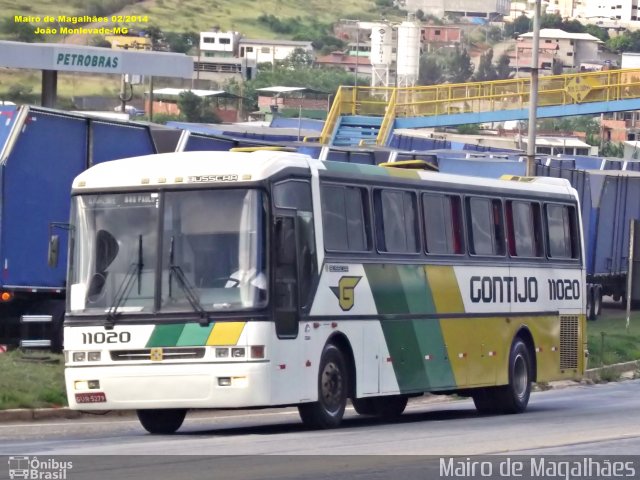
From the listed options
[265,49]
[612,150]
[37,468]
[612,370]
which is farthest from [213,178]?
[265,49]

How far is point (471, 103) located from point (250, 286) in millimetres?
46101

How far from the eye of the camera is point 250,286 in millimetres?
15773

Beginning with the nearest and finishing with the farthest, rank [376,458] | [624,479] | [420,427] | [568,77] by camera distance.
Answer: [624,479]
[376,458]
[420,427]
[568,77]

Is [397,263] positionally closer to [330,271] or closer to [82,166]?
[330,271]

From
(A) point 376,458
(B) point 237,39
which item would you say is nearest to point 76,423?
(A) point 376,458

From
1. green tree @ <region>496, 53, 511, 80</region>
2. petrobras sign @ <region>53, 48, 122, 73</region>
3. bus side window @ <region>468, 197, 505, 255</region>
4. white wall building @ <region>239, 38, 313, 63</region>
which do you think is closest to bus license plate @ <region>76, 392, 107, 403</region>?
bus side window @ <region>468, 197, 505, 255</region>

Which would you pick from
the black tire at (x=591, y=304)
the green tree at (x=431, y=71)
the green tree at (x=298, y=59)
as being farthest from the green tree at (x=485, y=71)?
the black tire at (x=591, y=304)

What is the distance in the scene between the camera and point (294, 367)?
1603 cm

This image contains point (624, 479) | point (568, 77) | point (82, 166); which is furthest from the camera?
point (568, 77)

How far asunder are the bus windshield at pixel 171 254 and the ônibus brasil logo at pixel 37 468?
3410 mm

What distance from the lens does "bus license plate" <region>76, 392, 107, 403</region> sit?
630 inches

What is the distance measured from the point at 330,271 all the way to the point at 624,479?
5794 millimetres

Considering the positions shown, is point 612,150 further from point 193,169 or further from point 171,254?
point 171,254

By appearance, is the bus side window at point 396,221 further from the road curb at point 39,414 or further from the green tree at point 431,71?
Answer: the green tree at point 431,71
